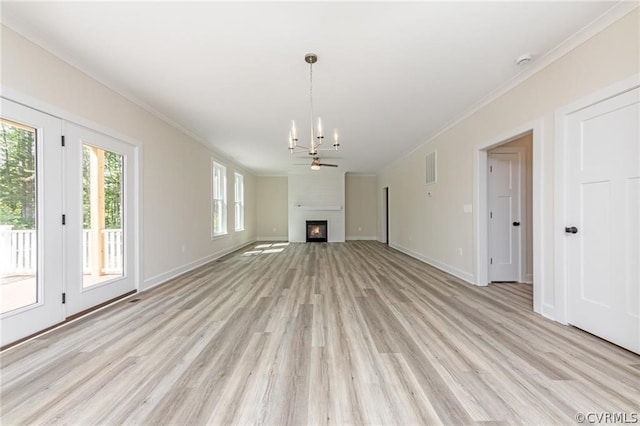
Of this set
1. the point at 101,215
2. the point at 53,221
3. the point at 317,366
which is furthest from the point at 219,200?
the point at 317,366

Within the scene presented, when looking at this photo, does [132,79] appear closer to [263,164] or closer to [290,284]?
Answer: [290,284]

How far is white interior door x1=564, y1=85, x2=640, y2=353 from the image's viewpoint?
194 cm

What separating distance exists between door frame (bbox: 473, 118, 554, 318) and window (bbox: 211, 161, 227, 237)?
17.2 feet

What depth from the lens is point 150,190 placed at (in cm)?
376

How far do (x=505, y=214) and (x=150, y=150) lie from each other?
5.29 metres

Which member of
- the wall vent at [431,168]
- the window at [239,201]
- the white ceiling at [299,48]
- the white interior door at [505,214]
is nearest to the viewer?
the white ceiling at [299,48]

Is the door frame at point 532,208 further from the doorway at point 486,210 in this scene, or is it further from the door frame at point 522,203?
the door frame at point 522,203

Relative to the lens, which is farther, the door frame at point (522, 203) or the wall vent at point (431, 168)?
the wall vent at point (431, 168)

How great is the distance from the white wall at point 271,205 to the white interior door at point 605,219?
8.69 meters

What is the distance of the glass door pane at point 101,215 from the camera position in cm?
279

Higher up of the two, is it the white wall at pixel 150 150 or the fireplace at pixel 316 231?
the white wall at pixel 150 150

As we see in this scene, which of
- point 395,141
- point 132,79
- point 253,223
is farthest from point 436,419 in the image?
point 253,223

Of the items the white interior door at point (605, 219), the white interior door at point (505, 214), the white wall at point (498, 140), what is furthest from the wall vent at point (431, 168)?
the white interior door at point (605, 219)

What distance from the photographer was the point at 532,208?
3.33m
